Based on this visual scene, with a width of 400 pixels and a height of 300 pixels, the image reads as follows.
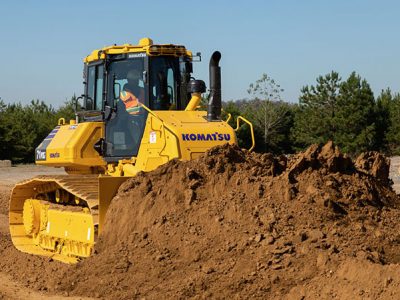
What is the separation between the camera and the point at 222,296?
7801 millimetres

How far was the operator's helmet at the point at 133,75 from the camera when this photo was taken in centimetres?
1140

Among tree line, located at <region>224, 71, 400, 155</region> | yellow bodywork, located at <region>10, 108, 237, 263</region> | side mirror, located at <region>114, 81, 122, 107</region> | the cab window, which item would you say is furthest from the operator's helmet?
tree line, located at <region>224, 71, 400, 155</region>

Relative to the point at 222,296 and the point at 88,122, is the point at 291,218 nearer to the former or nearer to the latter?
the point at 222,296

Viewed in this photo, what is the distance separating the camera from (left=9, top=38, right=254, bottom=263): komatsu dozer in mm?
10805

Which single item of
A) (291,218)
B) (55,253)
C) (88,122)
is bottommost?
(55,253)

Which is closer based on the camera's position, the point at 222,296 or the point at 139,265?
the point at 222,296

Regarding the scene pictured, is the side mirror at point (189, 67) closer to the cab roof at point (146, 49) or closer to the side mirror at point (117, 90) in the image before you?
the cab roof at point (146, 49)

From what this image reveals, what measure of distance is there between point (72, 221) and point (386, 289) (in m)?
5.42

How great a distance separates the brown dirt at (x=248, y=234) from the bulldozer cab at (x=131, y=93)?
161 cm

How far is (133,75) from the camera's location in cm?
1145

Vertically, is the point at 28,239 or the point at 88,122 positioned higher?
the point at 88,122

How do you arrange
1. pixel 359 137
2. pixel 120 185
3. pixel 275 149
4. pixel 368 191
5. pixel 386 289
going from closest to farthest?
pixel 386 289 < pixel 368 191 < pixel 120 185 < pixel 359 137 < pixel 275 149

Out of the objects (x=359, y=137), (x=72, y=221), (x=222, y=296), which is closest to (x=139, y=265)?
(x=222, y=296)

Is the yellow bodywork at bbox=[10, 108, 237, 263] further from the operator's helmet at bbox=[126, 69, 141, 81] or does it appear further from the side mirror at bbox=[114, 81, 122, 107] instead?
the operator's helmet at bbox=[126, 69, 141, 81]
